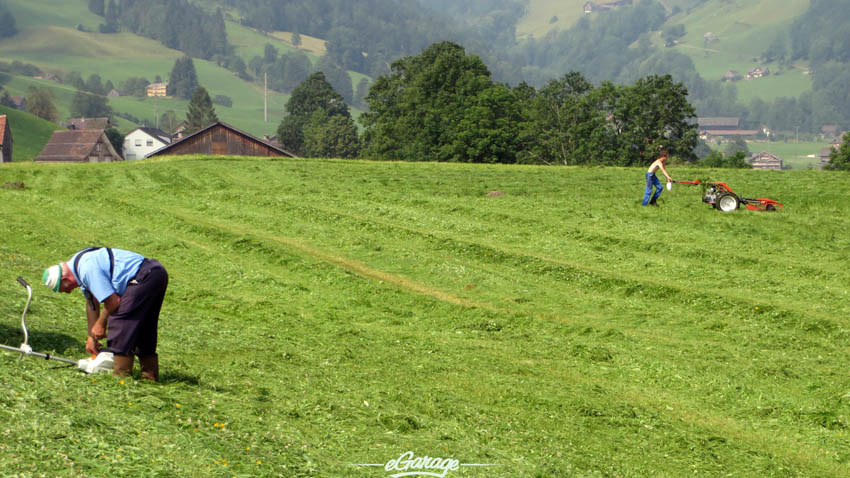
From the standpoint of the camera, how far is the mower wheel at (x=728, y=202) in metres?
36.1

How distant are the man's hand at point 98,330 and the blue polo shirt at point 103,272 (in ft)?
1.77

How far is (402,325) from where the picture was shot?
22.7m

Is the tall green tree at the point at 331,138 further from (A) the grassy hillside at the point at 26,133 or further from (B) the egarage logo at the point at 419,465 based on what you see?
(B) the egarage logo at the point at 419,465

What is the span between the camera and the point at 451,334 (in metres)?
21.8

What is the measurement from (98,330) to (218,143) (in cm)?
8417

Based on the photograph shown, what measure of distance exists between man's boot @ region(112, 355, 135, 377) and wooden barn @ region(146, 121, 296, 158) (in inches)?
3226

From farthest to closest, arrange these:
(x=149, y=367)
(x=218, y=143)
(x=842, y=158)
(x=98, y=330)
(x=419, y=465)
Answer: (x=218, y=143) < (x=842, y=158) < (x=149, y=367) < (x=98, y=330) < (x=419, y=465)

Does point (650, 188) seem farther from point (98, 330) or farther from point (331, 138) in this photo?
point (331, 138)

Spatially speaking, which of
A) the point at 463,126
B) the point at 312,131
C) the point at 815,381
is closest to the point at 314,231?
the point at 815,381

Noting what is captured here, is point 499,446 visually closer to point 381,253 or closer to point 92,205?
point 381,253

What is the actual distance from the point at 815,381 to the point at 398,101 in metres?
112

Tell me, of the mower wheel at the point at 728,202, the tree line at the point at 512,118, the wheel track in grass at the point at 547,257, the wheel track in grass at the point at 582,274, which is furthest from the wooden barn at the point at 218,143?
the mower wheel at the point at 728,202

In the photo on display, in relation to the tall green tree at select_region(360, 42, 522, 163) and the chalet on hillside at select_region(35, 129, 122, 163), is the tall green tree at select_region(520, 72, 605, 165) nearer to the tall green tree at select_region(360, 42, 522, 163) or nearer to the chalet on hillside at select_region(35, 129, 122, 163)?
the tall green tree at select_region(360, 42, 522, 163)

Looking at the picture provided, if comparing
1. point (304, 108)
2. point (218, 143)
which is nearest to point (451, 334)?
point (218, 143)
